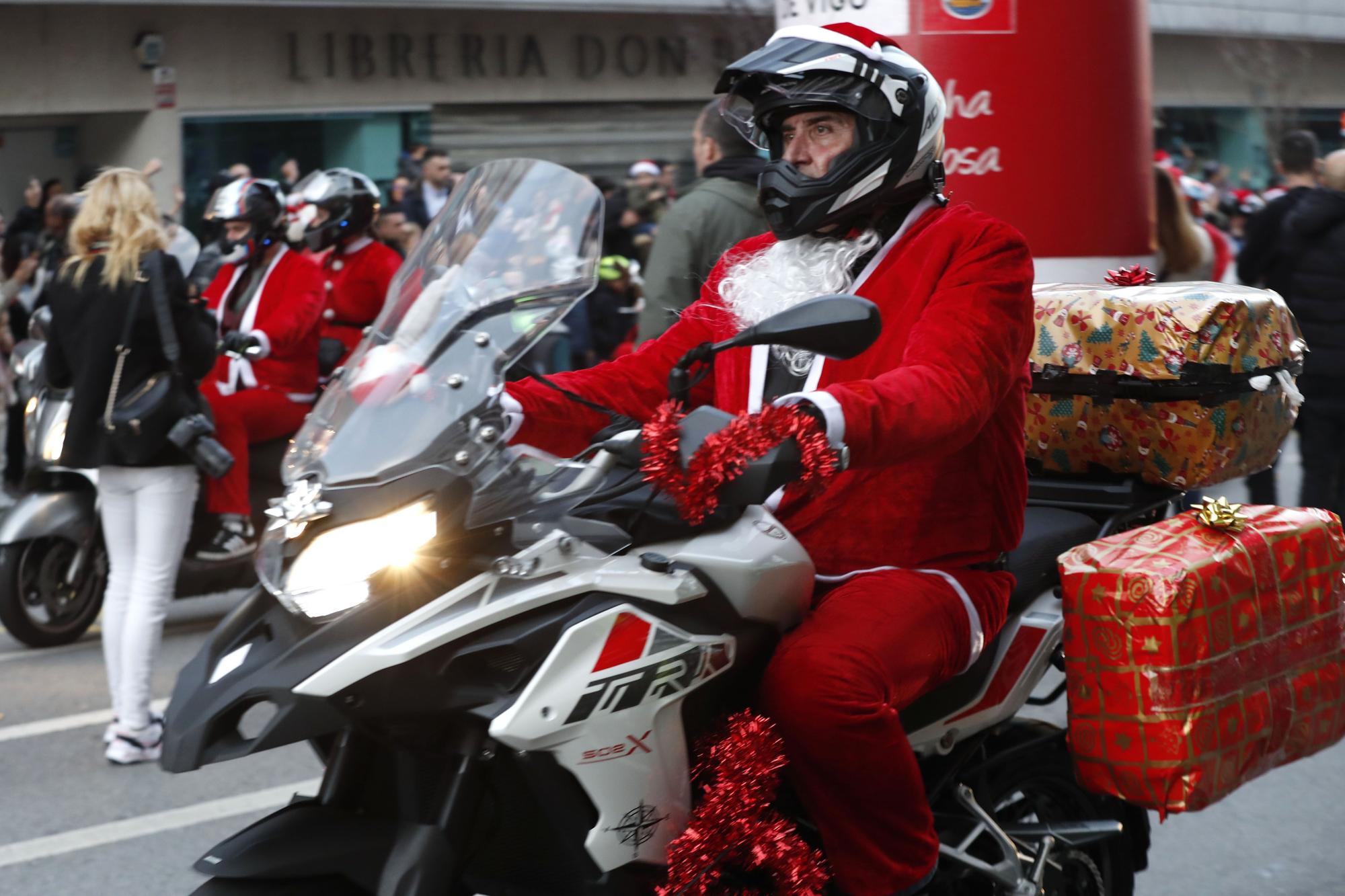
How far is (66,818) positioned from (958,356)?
11.3 ft

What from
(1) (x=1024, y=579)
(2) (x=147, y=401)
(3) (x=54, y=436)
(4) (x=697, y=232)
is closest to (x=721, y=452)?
(1) (x=1024, y=579)

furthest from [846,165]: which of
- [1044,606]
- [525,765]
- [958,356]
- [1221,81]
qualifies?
[1221,81]

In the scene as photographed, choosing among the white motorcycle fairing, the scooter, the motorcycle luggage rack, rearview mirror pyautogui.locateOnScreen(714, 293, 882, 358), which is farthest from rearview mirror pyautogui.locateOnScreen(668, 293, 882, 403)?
the scooter

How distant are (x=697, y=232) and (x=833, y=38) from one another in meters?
3.31

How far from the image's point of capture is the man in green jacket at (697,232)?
6246 millimetres

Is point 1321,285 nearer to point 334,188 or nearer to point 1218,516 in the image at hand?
point 334,188

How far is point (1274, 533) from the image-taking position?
10.6 ft

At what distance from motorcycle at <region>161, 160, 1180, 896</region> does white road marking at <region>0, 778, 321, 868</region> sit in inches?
97.5

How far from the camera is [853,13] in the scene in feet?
21.1

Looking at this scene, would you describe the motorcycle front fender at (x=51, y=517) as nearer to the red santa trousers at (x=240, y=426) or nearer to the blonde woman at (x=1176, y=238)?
the red santa trousers at (x=240, y=426)

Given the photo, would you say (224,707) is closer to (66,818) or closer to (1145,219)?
(66,818)

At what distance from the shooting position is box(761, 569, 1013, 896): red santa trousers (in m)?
2.67

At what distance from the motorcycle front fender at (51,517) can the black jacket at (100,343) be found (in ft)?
4.60

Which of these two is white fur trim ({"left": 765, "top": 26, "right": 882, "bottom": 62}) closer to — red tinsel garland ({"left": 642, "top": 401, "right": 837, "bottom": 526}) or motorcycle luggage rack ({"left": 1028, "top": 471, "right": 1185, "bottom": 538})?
red tinsel garland ({"left": 642, "top": 401, "right": 837, "bottom": 526})
